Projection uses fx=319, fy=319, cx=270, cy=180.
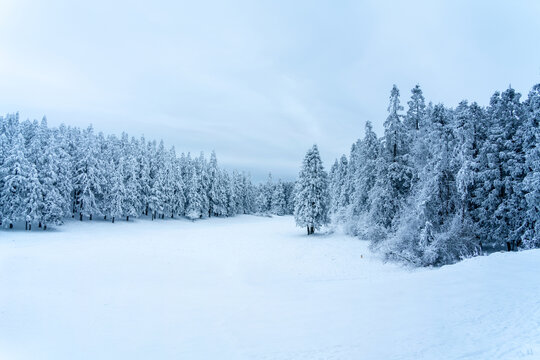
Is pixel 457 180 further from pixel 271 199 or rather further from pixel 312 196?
pixel 271 199

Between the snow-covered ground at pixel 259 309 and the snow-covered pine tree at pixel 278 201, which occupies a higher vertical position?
the snow-covered pine tree at pixel 278 201

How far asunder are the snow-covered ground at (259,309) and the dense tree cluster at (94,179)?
48.6ft

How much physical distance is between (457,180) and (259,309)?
17244mm

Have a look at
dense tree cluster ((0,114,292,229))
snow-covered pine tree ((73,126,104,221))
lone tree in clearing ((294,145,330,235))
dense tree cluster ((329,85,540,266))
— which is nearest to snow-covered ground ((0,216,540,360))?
dense tree cluster ((329,85,540,266))

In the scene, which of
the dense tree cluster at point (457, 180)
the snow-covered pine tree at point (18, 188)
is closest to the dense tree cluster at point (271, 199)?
the snow-covered pine tree at point (18, 188)

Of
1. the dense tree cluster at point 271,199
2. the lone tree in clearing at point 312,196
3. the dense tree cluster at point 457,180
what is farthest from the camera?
the dense tree cluster at point 271,199

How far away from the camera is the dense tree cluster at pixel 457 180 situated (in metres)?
23.4

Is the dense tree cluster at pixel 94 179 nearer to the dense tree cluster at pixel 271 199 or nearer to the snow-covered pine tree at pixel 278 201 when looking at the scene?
the dense tree cluster at pixel 271 199

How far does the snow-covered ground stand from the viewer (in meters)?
10.4

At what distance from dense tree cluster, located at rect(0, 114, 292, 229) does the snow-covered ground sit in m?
14.8

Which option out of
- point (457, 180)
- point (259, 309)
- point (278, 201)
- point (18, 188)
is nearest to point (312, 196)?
point (457, 180)

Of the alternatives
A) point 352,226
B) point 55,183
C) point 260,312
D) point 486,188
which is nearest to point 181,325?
point 260,312

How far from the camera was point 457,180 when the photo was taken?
23203 millimetres

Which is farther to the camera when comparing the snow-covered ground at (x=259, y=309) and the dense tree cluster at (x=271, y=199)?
the dense tree cluster at (x=271, y=199)
